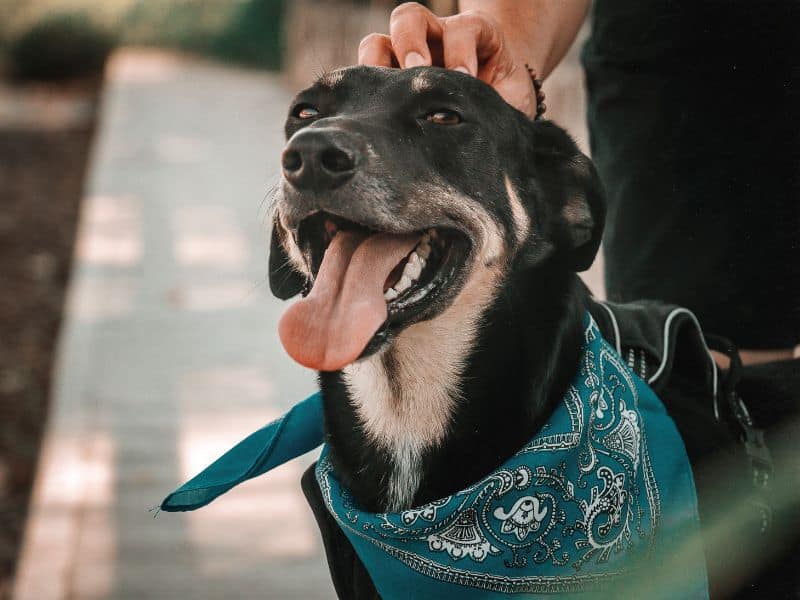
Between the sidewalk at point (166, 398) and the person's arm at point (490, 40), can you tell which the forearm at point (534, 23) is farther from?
the sidewalk at point (166, 398)

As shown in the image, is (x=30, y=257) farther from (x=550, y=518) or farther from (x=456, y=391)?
(x=550, y=518)

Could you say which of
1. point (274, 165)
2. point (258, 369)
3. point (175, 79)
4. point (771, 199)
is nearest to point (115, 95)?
point (175, 79)

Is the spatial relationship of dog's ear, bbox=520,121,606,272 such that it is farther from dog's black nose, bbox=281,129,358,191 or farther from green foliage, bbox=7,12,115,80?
green foliage, bbox=7,12,115,80

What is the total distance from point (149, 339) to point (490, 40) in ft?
12.6

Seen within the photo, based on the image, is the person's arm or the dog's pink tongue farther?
the person's arm

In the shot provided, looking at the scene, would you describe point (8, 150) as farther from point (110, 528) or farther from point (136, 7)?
point (110, 528)

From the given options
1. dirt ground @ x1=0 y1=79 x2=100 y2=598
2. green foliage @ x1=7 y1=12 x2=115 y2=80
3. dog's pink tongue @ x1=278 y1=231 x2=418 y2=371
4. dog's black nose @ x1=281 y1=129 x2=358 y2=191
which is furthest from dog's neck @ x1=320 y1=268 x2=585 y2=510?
green foliage @ x1=7 y1=12 x2=115 y2=80

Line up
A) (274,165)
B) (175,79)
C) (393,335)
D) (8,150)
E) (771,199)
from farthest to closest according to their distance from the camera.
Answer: (175,79) < (8,150) < (274,165) < (771,199) < (393,335)

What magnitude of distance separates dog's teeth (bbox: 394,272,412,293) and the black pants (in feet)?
2.52

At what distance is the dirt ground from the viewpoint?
14.6 ft

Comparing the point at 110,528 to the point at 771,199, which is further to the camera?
the point at 110,528

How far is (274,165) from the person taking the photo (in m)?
9.50

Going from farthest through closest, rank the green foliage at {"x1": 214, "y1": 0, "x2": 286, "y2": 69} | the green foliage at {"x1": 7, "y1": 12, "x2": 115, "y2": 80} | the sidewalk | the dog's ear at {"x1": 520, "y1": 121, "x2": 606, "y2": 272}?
A: 1. the green foliage at {"x1": 7, "y1": 12, "x2": 115, "y2": 80}
2. the green foliage at {"x1": 214, "y1": 0, "x2": 286, "y2": 69}
3. the sidewalk
4. the dog's ear at {"x1": 520, "y1": 121, "x2": 606, "y2": 272}

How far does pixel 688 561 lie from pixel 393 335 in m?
0.71
